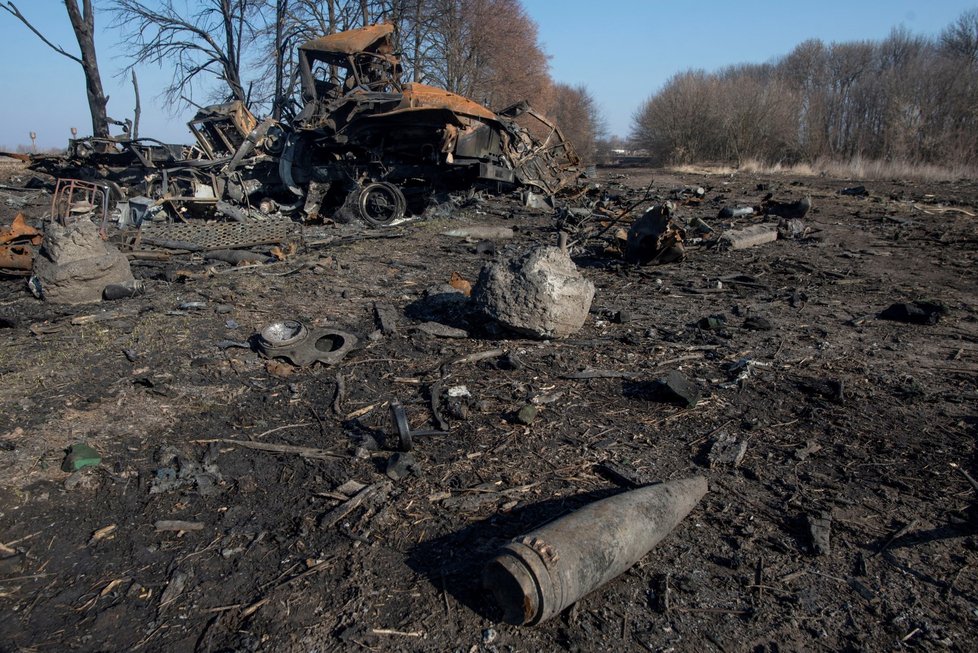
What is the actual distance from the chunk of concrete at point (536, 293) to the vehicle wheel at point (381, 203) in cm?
637

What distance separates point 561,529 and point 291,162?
10.9 metres

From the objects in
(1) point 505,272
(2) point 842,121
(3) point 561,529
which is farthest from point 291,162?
(2) point 842,121

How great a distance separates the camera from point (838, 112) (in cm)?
2856

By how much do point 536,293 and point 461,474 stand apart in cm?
201

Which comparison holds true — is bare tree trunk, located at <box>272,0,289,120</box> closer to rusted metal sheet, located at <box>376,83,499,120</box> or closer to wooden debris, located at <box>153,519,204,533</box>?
rusted metal sheet, located at <box>376,83,499,120</box>

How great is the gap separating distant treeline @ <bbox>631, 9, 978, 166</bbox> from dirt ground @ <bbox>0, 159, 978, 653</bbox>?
2388 centimetres

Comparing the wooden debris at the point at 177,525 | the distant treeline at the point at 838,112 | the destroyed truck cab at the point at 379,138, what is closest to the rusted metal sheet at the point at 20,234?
the destroyed truck cab at the point at 379,138

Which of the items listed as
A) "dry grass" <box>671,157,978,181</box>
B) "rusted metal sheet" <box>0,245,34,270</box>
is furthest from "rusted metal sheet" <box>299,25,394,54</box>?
"dry grass" <box>671,157,978,181</box>

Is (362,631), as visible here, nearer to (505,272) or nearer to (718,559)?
(718,559)

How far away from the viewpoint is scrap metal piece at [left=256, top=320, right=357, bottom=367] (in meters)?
4.72

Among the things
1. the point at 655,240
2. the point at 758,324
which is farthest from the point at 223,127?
the point at 758,324

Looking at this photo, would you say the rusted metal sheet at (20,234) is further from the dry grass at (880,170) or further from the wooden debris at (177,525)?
the dry grass at (880,170)

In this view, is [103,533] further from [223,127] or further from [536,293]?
[223,127]

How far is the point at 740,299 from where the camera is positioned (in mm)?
6469
